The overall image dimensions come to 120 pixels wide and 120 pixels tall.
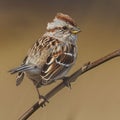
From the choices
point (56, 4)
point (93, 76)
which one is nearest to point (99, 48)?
point (93, 76)

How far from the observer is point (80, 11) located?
2732 mm

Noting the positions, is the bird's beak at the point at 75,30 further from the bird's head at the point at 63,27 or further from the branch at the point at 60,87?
the branch at the point at 60,87

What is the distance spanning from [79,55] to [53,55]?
1019 millimetres

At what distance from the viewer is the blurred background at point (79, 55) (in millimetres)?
2186

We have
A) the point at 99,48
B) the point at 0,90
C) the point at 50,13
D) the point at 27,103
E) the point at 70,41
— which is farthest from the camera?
the point at 50,13

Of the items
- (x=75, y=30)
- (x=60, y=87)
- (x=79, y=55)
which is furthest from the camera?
(x=79, y=55)

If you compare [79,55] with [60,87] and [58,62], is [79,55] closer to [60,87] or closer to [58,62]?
[58,62]

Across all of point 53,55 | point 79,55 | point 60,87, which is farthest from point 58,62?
point 79,55

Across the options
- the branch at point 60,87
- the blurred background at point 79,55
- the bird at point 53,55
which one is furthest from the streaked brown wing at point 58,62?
the blurred background at point 79,55

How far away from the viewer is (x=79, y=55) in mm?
2383

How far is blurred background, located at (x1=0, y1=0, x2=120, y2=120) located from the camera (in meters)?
2.19

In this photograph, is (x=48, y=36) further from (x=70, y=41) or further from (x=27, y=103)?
(x=27, y=103)

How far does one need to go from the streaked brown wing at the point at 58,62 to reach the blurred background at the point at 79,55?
410 millimetres

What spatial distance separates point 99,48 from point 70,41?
1.05m
